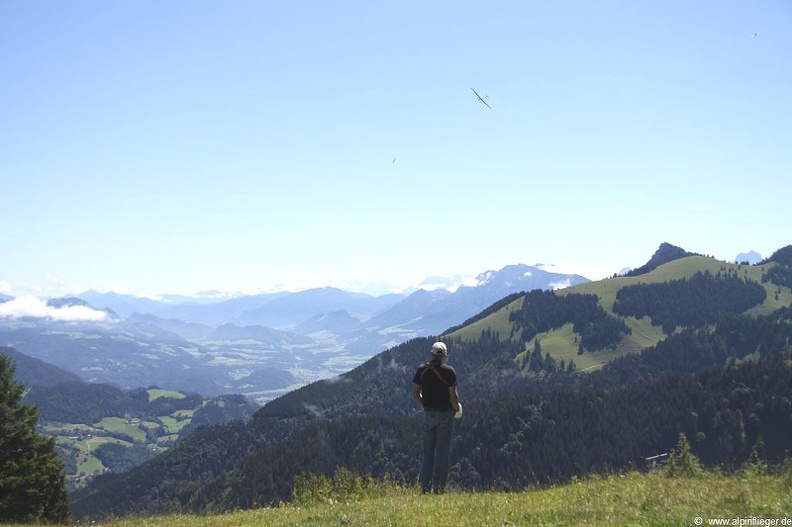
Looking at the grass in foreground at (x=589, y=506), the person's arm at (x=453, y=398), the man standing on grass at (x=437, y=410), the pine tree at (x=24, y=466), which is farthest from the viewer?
the pine tree at (x=24, y=466)

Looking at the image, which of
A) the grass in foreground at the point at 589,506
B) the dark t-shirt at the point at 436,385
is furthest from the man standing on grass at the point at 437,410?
the grass in foreground at the point at 589,506

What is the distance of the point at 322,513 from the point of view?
591 inches

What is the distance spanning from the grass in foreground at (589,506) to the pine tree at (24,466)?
20.8m

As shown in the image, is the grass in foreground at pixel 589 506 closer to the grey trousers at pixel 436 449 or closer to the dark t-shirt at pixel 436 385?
the grey trousers at pixel 436 449

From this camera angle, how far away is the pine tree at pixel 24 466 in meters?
30.8

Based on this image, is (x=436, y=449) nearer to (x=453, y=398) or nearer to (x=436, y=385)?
(x=453, y=398)

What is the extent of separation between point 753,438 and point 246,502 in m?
184

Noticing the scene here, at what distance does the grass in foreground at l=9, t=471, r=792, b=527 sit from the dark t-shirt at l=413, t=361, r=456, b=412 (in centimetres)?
264

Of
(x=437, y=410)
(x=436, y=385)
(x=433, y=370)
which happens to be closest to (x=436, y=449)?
(x=437, y=410)

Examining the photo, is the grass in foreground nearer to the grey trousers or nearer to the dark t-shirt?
the grey trousers

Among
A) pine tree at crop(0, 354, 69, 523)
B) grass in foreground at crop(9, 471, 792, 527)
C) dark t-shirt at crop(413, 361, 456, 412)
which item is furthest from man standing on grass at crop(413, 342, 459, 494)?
pine tree at crop(0, 354, 69, 523)

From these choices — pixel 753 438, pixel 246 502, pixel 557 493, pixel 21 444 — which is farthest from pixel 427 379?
pixel 753 438

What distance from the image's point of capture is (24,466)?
3238 cm

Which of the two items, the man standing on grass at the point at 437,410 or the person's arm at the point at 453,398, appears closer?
the person's arm at the point at 453,398
